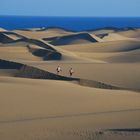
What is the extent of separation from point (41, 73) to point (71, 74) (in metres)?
1.65

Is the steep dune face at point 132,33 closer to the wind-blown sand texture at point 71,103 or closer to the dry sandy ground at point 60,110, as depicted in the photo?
the wind-blown sand texture at point 71,103

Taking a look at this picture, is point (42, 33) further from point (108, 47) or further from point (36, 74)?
point (36, 74)

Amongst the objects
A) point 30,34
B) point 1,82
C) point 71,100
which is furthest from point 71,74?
point 30,34

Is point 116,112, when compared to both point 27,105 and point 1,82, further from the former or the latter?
point 1,82

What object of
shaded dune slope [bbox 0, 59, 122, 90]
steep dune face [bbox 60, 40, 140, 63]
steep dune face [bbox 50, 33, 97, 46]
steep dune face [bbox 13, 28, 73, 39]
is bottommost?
shaded dune slope [bbox 0, 59, 122, 90]

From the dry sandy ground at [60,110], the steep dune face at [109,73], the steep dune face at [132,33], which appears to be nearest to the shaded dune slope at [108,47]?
the steep dune face at [109,73]

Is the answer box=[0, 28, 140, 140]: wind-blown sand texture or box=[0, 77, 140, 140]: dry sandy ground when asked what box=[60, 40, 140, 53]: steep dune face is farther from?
box=[0, 77, 140, 140]: dry sandy ground

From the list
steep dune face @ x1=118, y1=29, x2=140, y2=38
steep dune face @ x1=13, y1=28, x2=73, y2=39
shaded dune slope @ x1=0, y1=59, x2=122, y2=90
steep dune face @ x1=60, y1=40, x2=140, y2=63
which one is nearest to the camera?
shaded dune slope @ x1=0, y1=59, x2=122, y2=90

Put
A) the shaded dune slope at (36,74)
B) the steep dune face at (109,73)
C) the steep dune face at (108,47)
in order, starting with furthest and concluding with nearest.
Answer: the steep dune face at (108,47), the steep dune face at (109,73), the shaded dune slope at (36,74)

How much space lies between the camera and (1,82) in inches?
847

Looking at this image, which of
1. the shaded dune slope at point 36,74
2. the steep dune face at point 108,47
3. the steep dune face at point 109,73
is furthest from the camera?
the steep dune face at point 108,47

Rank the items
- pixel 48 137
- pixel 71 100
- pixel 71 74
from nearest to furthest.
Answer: pixel 48 137 → pixel 71 100 → pixel 71 74

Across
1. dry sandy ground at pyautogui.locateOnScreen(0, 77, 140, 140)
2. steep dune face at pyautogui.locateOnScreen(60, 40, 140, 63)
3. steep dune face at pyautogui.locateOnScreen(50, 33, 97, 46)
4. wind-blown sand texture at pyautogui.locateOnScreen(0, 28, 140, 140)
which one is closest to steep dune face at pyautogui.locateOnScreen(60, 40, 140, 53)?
steep dune face at pyautogui.locateOnScreen(60, 40, 140, 63)

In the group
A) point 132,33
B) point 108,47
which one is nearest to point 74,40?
point 108,47
